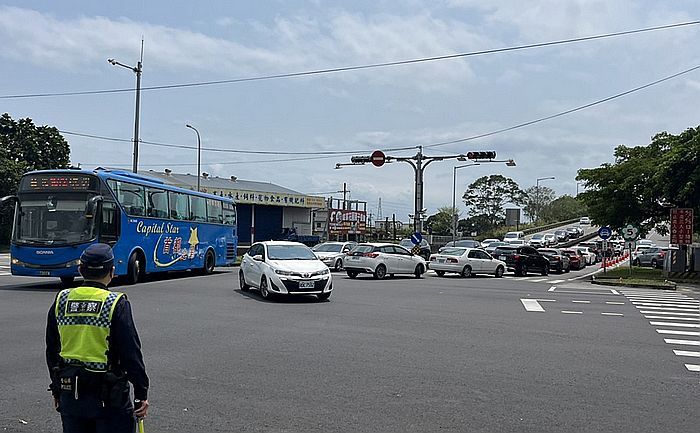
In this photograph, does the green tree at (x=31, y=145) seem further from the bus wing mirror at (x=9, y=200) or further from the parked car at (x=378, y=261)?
the bus wing mirror at (x=9, y=200)

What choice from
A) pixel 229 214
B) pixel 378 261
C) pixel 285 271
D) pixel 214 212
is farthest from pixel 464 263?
pixel 285 271

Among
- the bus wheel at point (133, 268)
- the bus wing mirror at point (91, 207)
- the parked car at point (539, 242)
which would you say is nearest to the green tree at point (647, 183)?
the parked car at point (539, 242)

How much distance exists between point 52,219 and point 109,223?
154 centimetres

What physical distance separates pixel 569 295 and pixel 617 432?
1752 centimetres

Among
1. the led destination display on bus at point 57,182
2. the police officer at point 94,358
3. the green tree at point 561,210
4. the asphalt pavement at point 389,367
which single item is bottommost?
the asphalt pavement at point 389,367

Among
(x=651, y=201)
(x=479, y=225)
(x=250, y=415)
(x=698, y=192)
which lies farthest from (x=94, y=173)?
(x=479, y=225)

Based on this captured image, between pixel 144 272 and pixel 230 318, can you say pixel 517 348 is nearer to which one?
pixel 230 318

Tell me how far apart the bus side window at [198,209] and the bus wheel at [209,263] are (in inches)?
65.2

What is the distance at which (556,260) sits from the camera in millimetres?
42875

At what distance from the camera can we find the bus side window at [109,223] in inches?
812

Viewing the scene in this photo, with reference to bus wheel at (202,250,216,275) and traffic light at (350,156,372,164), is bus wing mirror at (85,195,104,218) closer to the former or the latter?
bus wheel at (202,250,216,275)

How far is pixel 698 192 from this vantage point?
110 ft

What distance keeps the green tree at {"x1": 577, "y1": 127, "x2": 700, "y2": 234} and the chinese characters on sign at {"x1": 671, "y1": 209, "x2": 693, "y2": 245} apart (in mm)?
728

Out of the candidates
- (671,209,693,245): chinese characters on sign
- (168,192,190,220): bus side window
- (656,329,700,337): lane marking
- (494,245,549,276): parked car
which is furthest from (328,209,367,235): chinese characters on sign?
(656,329,700,337): lane marking
